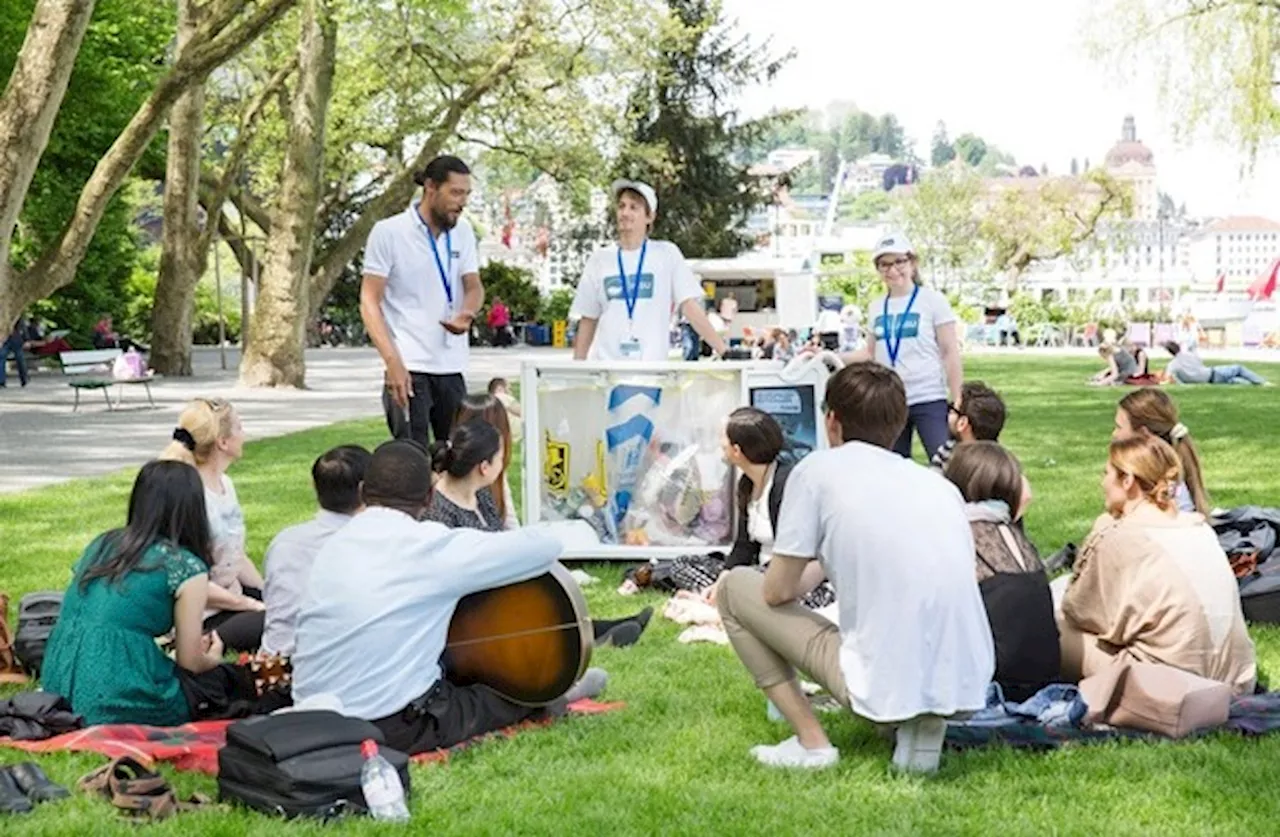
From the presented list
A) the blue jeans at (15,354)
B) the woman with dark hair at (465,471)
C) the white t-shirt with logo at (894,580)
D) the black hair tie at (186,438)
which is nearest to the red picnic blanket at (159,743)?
the white t-shirt with logo at (894,580)

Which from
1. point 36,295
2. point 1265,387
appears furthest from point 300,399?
point 1265,387

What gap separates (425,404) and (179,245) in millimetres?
25771

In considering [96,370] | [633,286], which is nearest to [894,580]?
[633,286]

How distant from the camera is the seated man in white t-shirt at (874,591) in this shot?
5.47 metres

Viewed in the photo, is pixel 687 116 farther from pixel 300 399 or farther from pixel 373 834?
pixel 373 834

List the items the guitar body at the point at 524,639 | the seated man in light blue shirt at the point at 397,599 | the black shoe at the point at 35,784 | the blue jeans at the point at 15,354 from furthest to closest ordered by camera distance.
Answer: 1. the blue jeans at the point at 15,354
2. the guitar body at the point at 524,639
3. the seated man in light blue shirt at the point at 397,599
4. the black shoe at the point at 35,784

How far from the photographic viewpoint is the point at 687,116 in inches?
2569

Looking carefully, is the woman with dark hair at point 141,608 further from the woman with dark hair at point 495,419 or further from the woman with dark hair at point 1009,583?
the woman with dark hair at point 1009,583

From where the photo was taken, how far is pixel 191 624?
6363mm

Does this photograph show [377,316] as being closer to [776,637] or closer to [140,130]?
[776,637]

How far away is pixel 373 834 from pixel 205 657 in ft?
5.73

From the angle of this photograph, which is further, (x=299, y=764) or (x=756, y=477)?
(x=756, y=477)

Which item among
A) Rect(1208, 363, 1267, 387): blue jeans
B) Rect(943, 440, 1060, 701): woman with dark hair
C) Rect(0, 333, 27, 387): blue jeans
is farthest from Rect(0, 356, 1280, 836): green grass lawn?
Rect(0, 333, 27, 387): blue jeans

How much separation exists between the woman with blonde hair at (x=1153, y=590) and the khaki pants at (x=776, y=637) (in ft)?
A: 3.88
